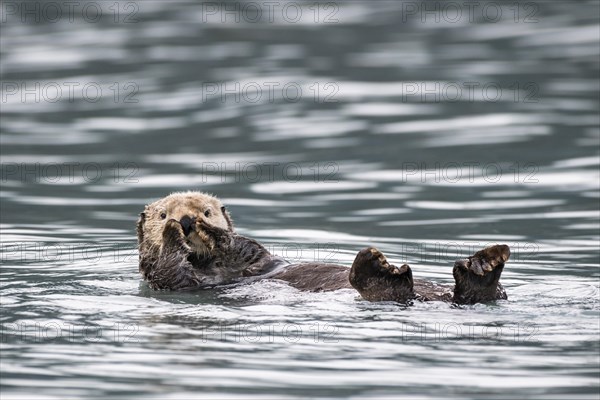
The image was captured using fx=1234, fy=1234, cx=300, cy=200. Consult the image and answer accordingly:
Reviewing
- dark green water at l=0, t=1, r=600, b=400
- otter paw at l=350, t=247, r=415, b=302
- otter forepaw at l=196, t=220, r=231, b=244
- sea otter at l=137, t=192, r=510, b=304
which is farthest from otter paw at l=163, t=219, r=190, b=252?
otter paw at l=350, t=247, r=415, b=302

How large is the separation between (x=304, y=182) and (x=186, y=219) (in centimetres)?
491

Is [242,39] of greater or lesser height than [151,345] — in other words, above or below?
above

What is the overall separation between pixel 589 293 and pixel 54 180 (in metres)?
6.91

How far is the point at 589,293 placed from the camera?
24.2ft

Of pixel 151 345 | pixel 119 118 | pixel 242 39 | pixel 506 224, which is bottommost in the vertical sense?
pixel 151 345

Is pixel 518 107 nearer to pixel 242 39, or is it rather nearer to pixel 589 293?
pixel 242 39

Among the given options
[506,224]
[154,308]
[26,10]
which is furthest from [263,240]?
Result: [26,10]

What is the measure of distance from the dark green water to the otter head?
38 cm

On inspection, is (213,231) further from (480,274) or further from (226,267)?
(480,274)

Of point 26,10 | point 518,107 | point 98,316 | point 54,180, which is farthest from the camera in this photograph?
point 26,10

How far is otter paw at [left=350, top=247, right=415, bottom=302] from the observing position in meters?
6.56

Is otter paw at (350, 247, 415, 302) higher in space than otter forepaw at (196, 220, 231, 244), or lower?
lower

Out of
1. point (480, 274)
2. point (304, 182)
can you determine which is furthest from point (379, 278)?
point (304, 182)

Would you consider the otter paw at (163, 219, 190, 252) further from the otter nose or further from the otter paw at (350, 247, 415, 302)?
the otter paw at (350, 247, 415, 302)
